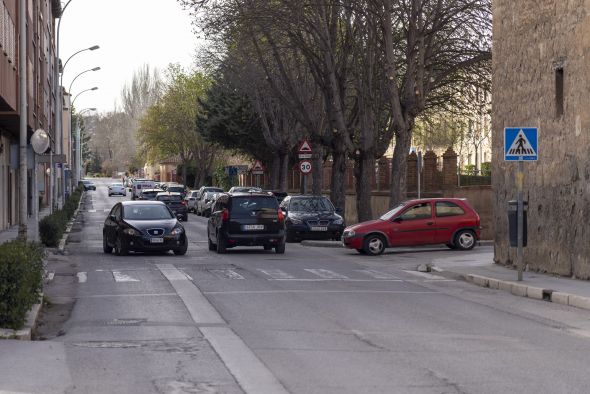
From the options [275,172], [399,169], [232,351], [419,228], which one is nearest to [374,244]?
[419,228]

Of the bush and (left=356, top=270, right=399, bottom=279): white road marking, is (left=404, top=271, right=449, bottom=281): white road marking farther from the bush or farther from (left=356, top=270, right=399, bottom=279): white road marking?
the bush

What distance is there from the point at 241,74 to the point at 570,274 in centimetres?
3317

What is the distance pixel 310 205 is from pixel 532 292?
19.2m

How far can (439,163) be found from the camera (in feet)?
136

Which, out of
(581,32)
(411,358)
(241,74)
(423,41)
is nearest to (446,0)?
(423,41)

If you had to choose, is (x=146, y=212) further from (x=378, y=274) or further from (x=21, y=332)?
(x=21, y=332)

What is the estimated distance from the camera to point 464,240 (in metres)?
29.8

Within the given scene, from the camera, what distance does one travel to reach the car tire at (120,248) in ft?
90.2

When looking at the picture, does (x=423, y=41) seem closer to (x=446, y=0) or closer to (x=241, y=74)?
(x=446, y=0)

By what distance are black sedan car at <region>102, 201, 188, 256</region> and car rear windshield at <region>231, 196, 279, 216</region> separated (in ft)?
5.64

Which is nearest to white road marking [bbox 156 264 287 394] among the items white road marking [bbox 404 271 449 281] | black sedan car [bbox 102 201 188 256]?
white road marking [bbox 404 271 449 281]

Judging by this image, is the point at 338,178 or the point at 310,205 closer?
the point at 310,205

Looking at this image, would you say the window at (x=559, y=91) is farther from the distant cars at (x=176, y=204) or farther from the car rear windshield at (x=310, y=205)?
the distant cars at (x=176, y=204)

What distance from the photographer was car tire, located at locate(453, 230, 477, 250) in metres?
29.7
